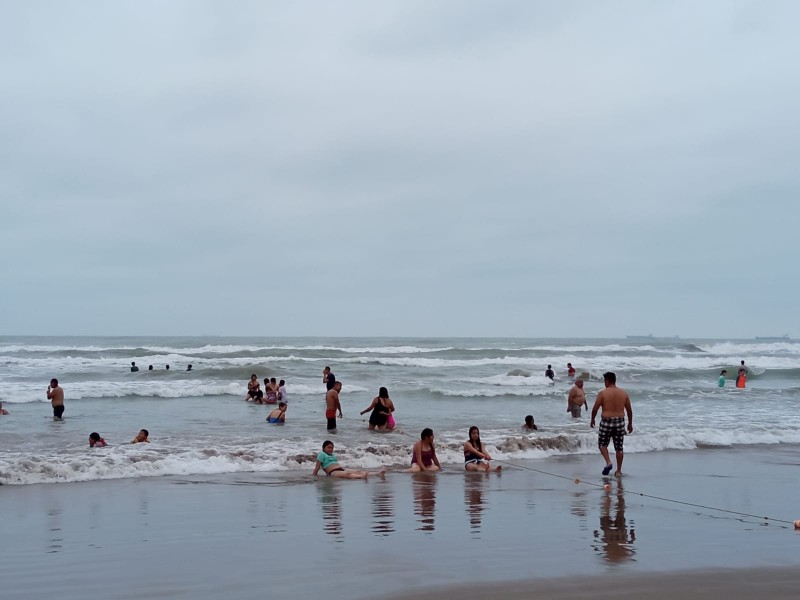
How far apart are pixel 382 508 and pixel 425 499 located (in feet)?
2.87

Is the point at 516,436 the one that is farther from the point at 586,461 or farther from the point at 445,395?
the point at 445,395

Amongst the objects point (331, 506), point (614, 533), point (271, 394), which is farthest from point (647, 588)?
point (271, 394)

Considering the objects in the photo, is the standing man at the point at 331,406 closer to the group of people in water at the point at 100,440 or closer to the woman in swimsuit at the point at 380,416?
the woman in swimsuit at the point at 380,416

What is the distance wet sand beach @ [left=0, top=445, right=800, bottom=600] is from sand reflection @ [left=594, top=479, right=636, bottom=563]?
0.08ft

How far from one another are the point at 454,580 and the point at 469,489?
476 cm

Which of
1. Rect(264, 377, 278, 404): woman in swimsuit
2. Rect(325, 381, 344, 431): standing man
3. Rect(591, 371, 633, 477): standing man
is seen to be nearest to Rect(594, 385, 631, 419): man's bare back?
Rect(591, 371, 633, 477): standing man

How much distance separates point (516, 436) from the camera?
52.3ft

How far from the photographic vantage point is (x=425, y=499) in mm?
9719

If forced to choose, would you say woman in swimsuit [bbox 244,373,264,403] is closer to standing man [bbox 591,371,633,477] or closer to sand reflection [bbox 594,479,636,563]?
standing man [bbox 591,371,633,477]

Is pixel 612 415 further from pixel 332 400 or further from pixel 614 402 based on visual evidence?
pixel 332 400

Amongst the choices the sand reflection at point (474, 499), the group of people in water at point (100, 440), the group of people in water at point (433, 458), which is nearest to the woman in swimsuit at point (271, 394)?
the group of people in water at point (100, 440)

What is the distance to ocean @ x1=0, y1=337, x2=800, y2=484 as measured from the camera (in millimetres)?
12977

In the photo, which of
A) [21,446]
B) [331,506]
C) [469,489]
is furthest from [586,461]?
[21,446]

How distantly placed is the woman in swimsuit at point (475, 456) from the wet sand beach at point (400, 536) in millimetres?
560
